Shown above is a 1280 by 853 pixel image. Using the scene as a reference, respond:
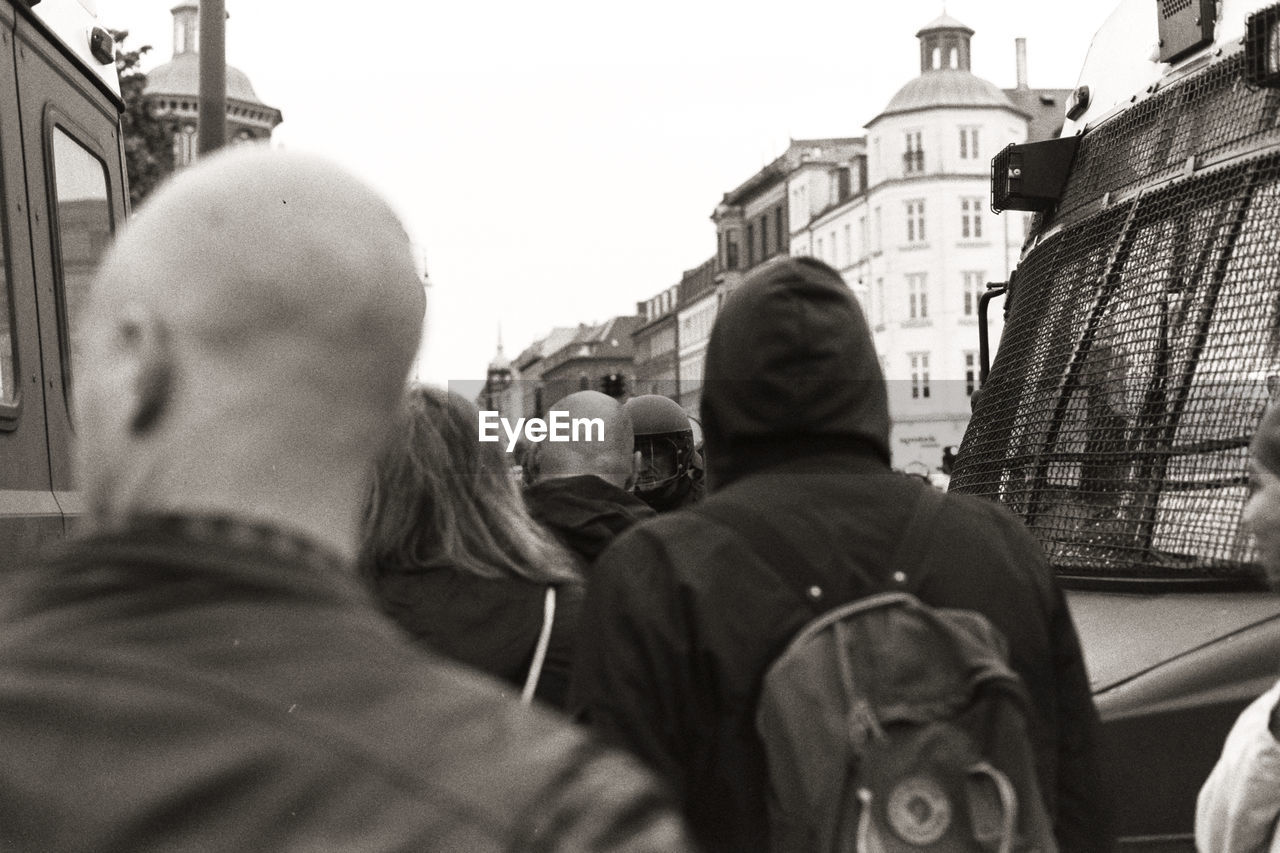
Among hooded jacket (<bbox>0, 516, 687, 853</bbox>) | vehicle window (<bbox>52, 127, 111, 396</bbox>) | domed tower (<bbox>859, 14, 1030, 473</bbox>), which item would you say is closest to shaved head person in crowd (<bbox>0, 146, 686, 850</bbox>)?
hooded jacket (<bbox>0, 516, 687, 853</bbox>)

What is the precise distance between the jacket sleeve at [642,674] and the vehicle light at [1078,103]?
12.2ft

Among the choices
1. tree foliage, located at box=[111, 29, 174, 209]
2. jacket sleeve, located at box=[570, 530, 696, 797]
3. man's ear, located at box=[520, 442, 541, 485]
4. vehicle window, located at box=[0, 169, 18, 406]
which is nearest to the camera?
jacket sleeve, located at box=[570, 530, 696, 797]

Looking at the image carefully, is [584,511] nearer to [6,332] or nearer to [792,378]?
[792,378]

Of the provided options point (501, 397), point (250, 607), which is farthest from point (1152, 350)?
point (501, 397)

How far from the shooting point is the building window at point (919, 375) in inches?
3420

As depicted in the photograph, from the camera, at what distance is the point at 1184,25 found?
5.32 meters

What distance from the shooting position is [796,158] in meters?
103

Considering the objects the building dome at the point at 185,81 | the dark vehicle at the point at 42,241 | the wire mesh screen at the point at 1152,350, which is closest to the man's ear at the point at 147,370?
the wire mesh screen at the point at 1152,350

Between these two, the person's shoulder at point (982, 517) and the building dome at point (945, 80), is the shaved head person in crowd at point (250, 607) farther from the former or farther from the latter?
the building dome at point (945, 80)

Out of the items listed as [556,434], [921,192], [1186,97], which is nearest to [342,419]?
[556,434]

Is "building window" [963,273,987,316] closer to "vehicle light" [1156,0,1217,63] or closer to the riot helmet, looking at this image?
the riot helmet

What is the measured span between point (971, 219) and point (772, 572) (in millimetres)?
87831

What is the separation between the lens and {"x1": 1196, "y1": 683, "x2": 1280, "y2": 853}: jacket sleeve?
3.26m

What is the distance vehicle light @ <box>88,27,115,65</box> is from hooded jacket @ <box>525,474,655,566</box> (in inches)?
144
